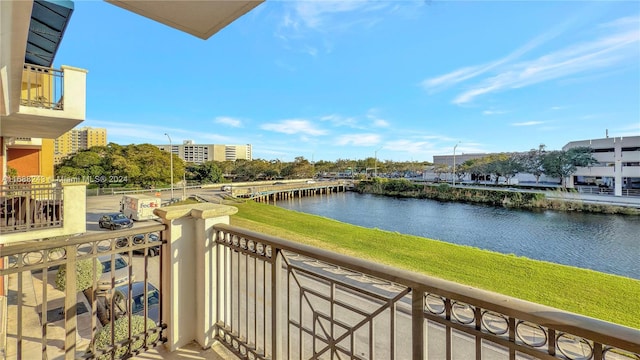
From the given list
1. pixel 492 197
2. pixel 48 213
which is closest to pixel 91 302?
pixel 48 213

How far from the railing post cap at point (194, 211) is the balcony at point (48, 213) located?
15.8ft

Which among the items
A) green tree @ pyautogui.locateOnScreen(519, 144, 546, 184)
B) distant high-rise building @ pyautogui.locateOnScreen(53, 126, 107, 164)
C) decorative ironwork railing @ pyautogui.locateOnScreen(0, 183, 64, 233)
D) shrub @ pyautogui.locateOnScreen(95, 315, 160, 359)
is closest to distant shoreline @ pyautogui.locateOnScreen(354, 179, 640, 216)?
green tree @ pyautogui.locateOnScreen(519, 144, 546, 184)

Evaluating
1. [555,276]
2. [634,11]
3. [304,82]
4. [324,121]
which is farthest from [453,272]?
[324,121]

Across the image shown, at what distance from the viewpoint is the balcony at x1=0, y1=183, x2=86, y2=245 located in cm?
504

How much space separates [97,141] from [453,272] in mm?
57635

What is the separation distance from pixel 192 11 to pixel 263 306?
7.46ft

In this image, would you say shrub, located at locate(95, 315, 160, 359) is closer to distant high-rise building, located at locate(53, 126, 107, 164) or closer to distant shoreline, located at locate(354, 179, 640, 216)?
distant shoreline, located at locate(354, 179, 640, 216)

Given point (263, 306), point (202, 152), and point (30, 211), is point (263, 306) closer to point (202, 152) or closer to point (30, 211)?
point (30, 211)

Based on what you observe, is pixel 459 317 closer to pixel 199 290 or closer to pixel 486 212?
pixel 199 290

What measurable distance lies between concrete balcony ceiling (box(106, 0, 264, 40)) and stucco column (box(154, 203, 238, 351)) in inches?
51.6

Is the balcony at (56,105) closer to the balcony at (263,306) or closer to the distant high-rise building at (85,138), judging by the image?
the balcony at (263,306)

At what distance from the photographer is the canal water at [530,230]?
1305 centimetres

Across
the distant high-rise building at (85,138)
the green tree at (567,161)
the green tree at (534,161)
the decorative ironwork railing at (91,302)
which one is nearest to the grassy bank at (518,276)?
the decorative ironwork railing at (91,302)

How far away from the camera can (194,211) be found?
227cm
